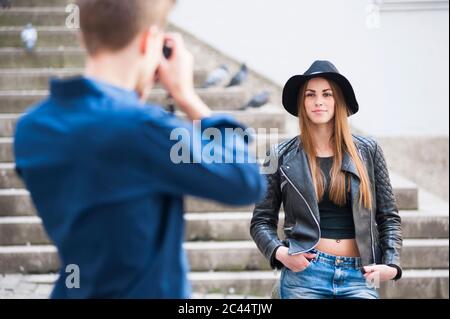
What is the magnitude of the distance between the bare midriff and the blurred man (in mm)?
1697

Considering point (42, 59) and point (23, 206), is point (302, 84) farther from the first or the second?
point (42, 59)

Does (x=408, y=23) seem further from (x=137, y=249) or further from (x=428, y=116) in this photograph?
(x=137, y=249)

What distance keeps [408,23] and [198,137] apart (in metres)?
6.80

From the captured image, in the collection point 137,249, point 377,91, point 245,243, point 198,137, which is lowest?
point 245,243

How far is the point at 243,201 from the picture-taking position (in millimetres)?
1674

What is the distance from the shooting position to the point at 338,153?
3594 millimetres

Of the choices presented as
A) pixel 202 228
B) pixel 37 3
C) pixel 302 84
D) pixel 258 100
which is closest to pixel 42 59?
pixel 37 3

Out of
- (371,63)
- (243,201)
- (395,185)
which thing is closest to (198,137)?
(243,201)

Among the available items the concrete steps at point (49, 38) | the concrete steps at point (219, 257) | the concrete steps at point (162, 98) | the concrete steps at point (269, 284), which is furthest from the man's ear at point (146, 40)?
the concrete steps at point (49, 38)

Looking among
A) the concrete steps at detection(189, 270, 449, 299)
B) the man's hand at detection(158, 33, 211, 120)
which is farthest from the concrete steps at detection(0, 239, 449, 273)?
the man's hand at detection(158, 33, 211, 120)

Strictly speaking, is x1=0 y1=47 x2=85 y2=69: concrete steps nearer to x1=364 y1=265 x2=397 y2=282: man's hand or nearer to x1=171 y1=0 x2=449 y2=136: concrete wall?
x1=171 y1=0 x2=449 y2=136: concrete wall

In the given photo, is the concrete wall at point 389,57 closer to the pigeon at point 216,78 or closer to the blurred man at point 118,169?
the pigeon at point 216,78

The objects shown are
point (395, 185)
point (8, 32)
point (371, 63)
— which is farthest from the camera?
point (8, 32)

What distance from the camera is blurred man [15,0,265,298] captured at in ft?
5.24
